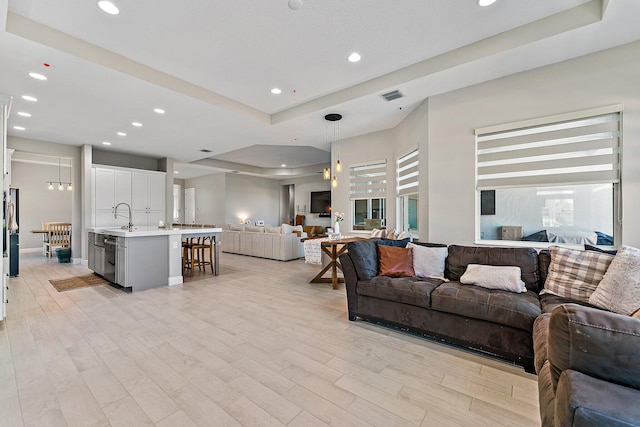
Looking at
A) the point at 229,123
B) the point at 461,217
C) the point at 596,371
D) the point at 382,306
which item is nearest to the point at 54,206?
the point at 229,123

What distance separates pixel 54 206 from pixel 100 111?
22.6 feet

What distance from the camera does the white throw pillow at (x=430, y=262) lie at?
3297mm

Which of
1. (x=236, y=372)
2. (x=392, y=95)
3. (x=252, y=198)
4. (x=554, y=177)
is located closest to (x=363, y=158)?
(x=392, y=95)

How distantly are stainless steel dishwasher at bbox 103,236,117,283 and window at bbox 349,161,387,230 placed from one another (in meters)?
4.54

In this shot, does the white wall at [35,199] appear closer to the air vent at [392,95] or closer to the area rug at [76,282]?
the area rug at [76,282]

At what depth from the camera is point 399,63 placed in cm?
356

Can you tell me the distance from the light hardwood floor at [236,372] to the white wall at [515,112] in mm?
1987

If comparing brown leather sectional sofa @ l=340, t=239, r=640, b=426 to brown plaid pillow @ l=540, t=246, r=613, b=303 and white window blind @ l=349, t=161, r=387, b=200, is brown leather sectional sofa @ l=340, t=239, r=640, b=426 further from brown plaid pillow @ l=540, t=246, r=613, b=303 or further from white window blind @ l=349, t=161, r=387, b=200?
white window blind @ l=349, t=161, r=387, b=200

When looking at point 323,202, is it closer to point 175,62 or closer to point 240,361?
point 175,62

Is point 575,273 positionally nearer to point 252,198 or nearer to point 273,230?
point 273,230

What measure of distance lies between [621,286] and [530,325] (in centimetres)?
72

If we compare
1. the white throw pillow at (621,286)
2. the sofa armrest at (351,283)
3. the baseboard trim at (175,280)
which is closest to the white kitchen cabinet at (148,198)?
the baseboard trim at (175,280)

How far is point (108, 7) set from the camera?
2.57 m

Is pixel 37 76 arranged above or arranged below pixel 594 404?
above
